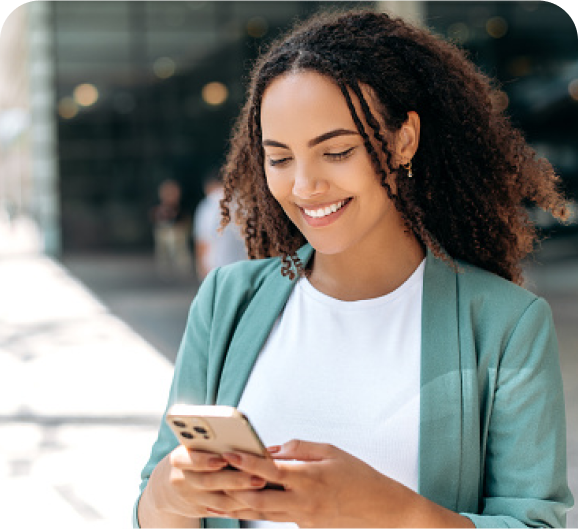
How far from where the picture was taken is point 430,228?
1.86 meters

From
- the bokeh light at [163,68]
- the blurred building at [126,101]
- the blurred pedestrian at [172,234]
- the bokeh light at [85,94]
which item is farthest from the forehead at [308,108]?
the bokeh light at [85,94]

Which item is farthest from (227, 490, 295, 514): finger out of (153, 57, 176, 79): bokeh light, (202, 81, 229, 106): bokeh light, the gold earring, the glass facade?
(153, 57, 176, 79): bokeh light

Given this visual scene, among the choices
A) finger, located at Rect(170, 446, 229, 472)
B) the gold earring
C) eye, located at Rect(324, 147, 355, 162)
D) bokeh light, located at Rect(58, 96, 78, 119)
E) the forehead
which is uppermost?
bokeh light, located at Rect(58, 96, 78, 119)

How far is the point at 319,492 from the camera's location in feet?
4.35

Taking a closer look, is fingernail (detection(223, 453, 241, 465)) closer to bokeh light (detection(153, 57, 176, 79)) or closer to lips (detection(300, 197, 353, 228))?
lips (detection(300, 197, 353, 228))

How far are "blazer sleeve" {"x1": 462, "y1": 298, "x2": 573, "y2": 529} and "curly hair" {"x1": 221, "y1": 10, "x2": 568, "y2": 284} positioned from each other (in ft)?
0.92

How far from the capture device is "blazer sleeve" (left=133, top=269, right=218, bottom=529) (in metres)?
1.75

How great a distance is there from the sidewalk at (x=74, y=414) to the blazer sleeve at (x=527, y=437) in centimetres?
325

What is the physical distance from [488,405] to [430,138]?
0.60 m

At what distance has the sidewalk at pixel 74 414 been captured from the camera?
4.74 m

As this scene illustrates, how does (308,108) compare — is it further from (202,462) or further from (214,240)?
(214,240)

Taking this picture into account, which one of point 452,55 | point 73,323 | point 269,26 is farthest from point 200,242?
point 269,26

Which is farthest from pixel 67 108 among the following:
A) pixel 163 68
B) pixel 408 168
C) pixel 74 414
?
pixel 408 168

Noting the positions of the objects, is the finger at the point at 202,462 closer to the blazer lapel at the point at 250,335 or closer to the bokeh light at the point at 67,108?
the blazer lapel at the point at 250,335
